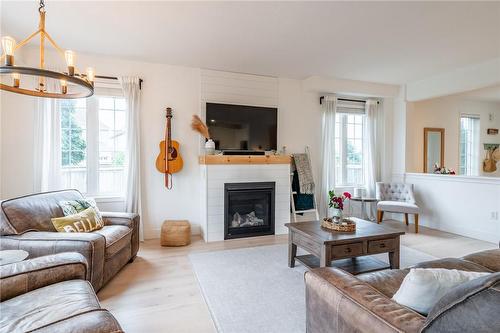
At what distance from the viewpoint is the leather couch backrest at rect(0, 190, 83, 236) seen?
2.44 metres

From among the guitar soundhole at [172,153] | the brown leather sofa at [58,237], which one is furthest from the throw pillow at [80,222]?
the guitar soundhole at [172,153]

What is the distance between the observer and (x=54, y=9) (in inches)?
107

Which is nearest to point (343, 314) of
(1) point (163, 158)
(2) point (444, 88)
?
(1) point (163, 158)

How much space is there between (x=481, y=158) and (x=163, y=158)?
7418mm

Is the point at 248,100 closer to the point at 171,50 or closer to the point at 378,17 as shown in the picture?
the point at 171,50

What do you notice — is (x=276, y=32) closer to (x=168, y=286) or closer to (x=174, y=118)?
(x=174, y=118)

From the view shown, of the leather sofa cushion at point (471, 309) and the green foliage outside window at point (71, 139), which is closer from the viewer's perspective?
the leather sofa cushion at point (471, 309)

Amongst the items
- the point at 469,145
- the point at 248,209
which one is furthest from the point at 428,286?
the point at 469,145

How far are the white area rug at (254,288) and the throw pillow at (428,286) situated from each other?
3.42ft

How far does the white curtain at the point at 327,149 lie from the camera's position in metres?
5.20

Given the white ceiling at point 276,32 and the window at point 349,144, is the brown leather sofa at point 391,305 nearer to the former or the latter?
the white ceiling at point 276,32

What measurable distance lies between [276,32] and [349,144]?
3192 mm

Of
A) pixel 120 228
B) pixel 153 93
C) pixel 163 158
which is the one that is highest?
pixel 153 93

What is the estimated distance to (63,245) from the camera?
7.43 feet
